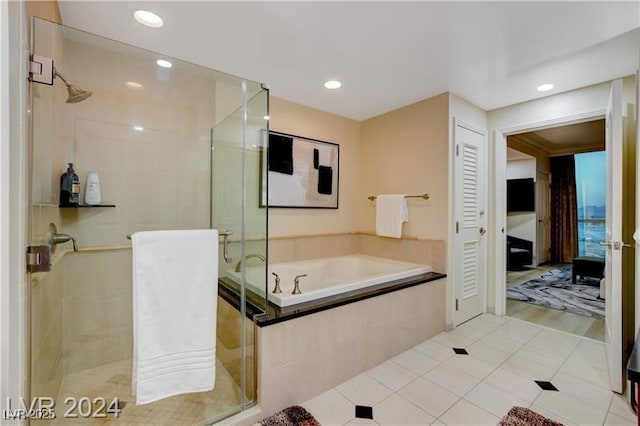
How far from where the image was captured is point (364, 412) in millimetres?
1628

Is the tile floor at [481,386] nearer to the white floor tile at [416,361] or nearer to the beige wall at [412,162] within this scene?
the white floor tile at [416,361]

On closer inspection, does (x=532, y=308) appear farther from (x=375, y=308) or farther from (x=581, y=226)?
(x=581, y=226)

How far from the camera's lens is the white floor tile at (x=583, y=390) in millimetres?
→ 1716

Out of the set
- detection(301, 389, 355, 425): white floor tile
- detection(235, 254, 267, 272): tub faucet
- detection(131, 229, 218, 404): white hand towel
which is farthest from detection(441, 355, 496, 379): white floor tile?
detection(131, 229, 218, 404): white hand towel

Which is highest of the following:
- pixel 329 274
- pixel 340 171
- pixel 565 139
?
pixel 565 139

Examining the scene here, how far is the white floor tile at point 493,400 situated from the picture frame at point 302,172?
2.09 m

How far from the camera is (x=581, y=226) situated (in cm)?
569

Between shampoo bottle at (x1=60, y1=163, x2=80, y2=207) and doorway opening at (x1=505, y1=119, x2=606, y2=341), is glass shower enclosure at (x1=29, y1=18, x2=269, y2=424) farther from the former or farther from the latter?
doorway opening at (x1=505, y1=119, x2=606, y2=341)

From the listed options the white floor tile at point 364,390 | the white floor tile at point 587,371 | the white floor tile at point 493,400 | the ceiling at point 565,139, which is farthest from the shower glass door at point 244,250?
the ceiling at point 565,139

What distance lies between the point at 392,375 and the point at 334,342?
53cm

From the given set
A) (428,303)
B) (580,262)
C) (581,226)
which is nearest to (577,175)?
(581,226)

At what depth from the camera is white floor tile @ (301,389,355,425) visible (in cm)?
157

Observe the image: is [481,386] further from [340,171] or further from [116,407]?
[340,171]

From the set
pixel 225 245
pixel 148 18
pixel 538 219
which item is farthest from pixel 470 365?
pixel 538 219
